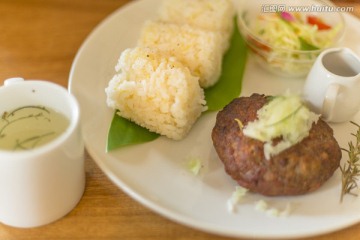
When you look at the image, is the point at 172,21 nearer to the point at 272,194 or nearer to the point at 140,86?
the point at 140,86

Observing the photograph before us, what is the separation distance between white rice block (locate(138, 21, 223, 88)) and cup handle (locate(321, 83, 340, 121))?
49 cm

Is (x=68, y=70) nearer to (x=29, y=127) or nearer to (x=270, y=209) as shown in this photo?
(x=29, y=127)

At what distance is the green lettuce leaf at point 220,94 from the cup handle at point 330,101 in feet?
1.27

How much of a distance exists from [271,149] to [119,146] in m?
0.57

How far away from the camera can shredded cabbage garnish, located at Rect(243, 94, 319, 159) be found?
67.9 inches

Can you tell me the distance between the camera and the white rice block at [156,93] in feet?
6.27

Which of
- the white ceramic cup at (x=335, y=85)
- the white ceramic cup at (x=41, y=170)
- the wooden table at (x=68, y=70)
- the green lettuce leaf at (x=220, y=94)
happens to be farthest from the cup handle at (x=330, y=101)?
the white ceramic cup at (x=41, y=170)

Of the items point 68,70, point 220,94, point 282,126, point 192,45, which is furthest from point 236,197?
point 68,70

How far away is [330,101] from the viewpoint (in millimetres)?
2004

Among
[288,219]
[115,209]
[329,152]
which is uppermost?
[329,152]

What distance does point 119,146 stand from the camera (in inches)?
74.4

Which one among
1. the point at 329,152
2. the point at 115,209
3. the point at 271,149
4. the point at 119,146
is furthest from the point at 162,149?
the point at 329,152

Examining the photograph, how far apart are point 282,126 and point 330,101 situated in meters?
0.38

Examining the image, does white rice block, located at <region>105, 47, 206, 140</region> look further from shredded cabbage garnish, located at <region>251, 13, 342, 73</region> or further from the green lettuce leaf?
shredded cabbage garnish, located at <region>251, 13, 342, 73</region>
